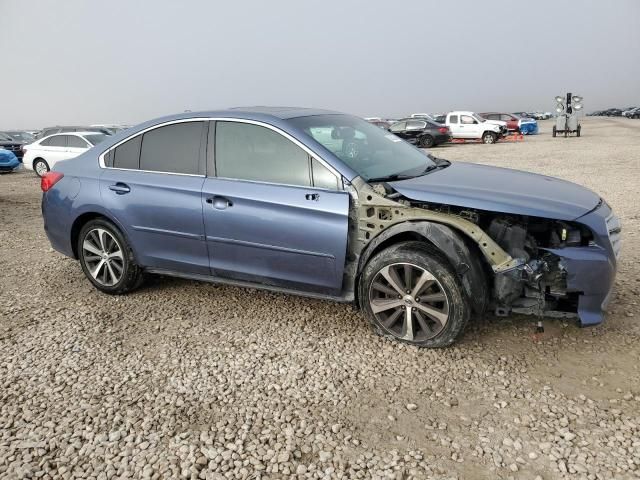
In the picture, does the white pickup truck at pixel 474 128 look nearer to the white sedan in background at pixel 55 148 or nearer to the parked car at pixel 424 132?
the parked car at pixel 424 132

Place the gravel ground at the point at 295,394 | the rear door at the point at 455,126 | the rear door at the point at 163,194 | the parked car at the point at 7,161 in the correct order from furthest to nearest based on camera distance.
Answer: the rear door at the point at 455,126 → the parked car at the point at 7,161 → the rear door at the point at 163,194 → the gravel ground at the point at 295,394

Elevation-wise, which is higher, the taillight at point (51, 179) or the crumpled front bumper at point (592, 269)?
the taillight at point (51, 179)

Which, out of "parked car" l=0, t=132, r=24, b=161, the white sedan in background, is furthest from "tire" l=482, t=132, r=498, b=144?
"parked car" l=0, t=132, r=24, b=161

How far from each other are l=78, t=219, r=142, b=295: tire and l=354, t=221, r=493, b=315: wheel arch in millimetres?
2234

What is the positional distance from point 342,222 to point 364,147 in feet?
2.99

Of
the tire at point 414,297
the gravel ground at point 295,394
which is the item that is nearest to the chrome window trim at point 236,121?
the tire at point 414,297

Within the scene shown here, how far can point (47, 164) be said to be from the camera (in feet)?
53.2

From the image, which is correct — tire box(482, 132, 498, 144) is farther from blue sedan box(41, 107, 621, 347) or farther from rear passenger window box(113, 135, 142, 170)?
rear passenger window box(113, 135, 142, 170)

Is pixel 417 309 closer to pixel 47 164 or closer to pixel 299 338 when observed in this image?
pixel 299 338

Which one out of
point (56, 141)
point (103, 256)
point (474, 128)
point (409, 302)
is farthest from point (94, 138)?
point (474, 128)

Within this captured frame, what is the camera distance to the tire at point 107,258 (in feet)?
14.5

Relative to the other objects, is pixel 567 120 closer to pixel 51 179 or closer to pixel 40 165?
pixel 40 165

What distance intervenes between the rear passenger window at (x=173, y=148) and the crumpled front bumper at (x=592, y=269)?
9.06ft

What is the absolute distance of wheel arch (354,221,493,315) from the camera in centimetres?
324
